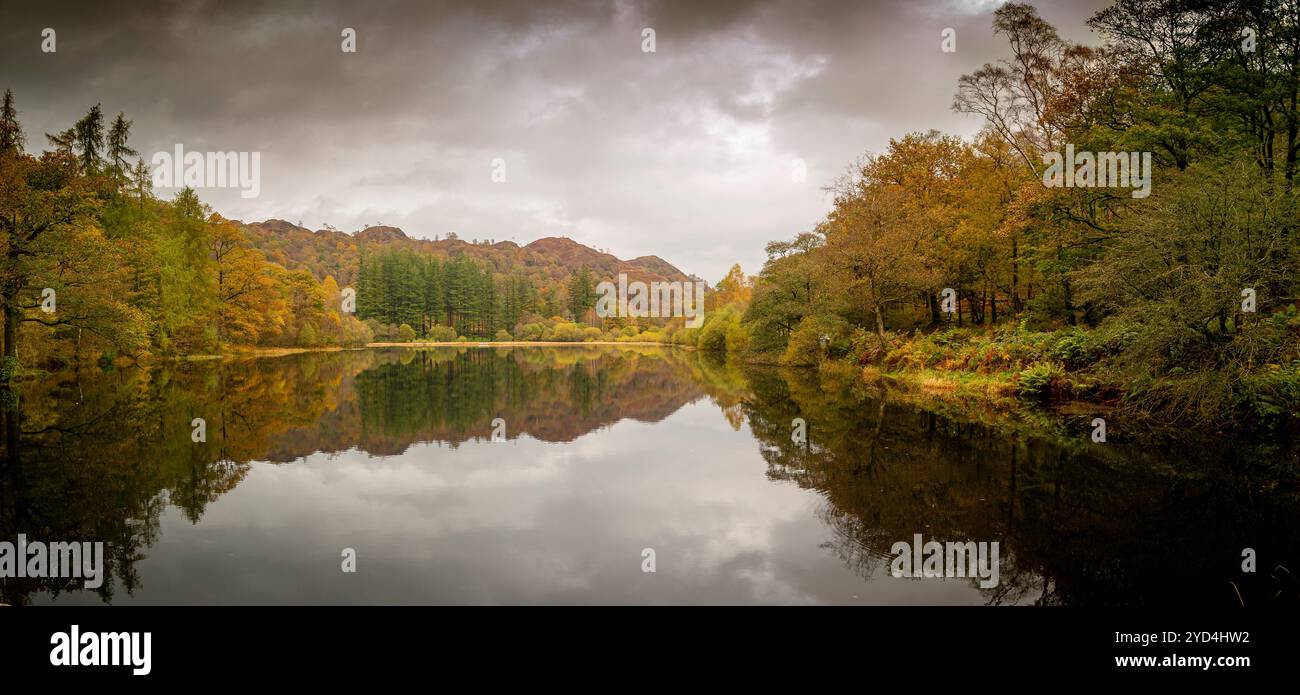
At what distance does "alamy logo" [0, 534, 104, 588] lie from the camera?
5.03 meters

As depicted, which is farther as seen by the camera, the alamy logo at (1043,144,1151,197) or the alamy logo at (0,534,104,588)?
the alamy logo at (1043,144,1151,197)

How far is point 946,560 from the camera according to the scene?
5301mm

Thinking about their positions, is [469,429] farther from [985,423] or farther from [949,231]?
[949,231]

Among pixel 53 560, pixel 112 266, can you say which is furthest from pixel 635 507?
pixel 112 266

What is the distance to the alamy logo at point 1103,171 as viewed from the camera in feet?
54.2

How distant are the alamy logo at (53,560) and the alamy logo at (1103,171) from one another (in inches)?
856

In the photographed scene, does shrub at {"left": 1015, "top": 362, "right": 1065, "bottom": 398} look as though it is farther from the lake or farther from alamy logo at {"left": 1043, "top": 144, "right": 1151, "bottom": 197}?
alamy logo at {"left": 1043, "top": 144, "right": 1151, "bottom": 197}

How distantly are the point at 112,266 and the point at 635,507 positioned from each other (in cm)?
2394

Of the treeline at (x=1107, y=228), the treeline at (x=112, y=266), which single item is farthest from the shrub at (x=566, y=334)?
the treeline at (x=1107, y=228)

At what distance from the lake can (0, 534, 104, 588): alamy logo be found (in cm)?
15
